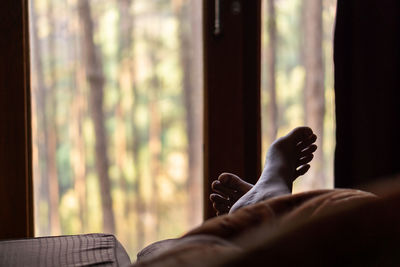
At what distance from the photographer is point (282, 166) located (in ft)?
4.33

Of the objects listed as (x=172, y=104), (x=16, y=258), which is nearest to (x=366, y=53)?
(x=172, y=104)

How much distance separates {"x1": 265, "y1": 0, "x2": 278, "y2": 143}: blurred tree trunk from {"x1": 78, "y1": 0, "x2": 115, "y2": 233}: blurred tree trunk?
2.74 ft

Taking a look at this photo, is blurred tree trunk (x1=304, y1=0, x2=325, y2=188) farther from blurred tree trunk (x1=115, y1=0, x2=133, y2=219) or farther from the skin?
the skin

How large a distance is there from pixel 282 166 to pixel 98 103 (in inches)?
51.8

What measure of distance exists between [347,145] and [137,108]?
3.50ft

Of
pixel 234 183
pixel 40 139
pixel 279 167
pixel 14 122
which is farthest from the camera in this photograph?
pixel 40 139

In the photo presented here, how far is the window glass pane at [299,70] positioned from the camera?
99.2 inches

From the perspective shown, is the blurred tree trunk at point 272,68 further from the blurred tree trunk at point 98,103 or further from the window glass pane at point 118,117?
the blurred tree trunk at point 98,103

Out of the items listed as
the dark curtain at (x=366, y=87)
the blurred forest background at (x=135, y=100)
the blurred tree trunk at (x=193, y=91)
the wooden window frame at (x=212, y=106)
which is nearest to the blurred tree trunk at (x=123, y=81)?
the blurred forest background at (x=135, y=100)

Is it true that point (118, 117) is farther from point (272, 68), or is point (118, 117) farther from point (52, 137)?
point (272, 68)

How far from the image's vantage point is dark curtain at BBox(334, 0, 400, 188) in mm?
2467

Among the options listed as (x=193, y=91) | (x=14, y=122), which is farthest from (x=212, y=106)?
(x=14, y=122)


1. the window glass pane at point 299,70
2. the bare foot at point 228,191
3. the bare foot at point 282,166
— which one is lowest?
the bare foot at point 228,191

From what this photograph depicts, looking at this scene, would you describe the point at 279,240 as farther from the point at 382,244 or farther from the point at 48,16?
the point at 48,16
